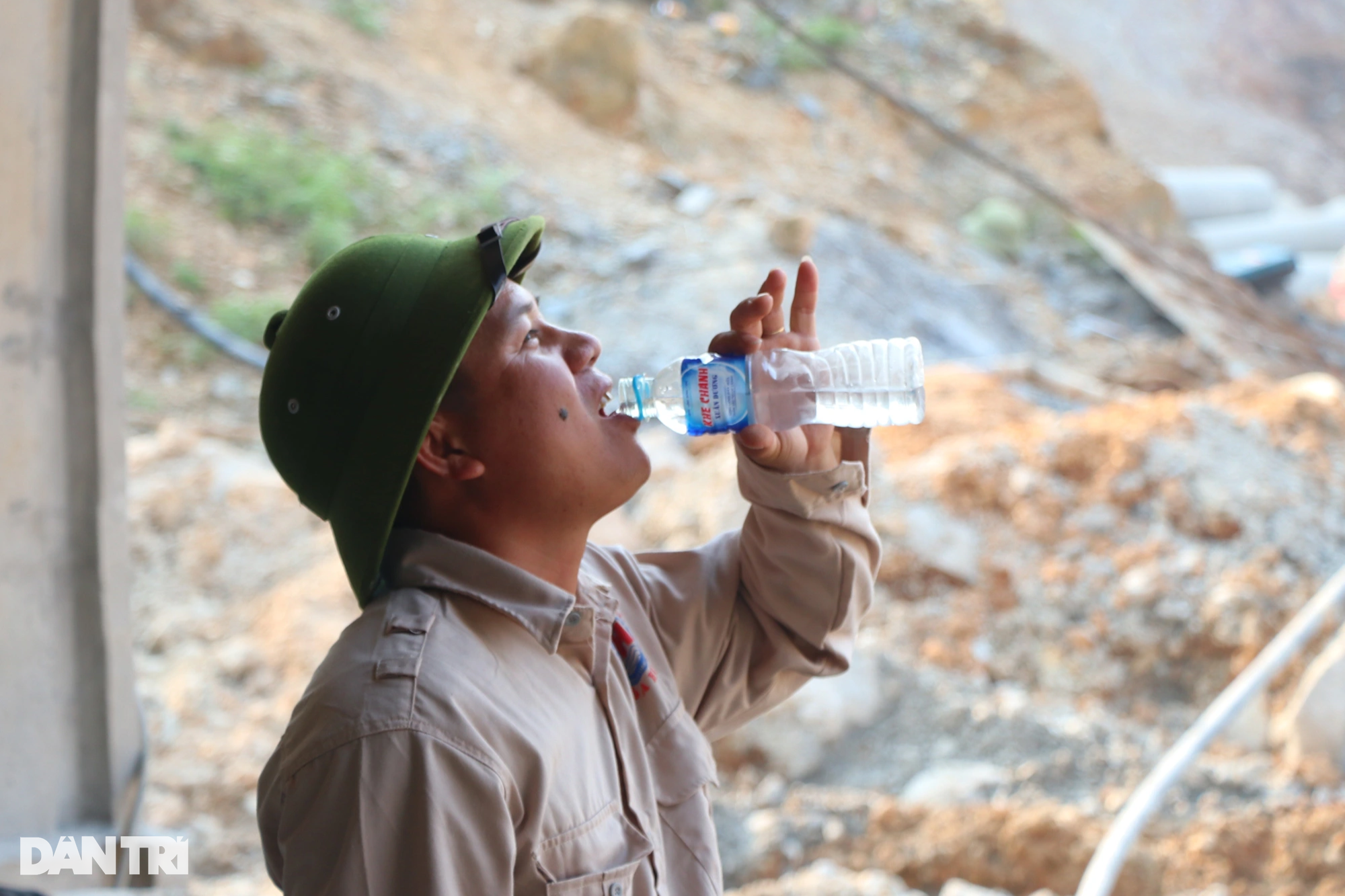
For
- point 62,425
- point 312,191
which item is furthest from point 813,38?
point 62,425

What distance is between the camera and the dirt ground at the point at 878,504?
3.49 m

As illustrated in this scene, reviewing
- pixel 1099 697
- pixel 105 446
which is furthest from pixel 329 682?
pixel 1099 697

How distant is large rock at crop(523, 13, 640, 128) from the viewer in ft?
41.1

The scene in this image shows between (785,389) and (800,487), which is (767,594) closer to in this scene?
(800,487)

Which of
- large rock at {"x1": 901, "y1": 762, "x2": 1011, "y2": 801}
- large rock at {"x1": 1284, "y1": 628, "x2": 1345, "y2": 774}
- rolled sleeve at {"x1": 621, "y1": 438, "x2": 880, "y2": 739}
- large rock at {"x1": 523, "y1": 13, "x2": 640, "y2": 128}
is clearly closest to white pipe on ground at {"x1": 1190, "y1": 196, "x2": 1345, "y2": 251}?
large rock at {"x1": 523, "y1": 13, "x2": 640, "y2": 128}

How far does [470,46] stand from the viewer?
42.9 feet

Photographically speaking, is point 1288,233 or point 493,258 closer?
point 493,258

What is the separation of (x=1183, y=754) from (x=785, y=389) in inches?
79.4

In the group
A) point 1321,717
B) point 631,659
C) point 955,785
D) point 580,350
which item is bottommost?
point 955,785

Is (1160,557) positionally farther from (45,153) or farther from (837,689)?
(45,153)

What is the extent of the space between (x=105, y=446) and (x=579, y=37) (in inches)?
422

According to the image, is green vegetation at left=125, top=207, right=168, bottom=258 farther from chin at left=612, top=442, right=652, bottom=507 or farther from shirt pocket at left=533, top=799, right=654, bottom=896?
shirt pocket at left=533, top=799, right=654, bottom=896

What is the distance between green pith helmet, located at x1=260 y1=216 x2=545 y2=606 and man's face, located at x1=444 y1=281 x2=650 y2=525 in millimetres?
76

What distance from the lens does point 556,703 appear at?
4.22 ft
